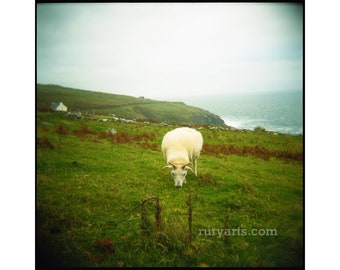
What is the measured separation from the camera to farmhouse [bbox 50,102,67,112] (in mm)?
5910

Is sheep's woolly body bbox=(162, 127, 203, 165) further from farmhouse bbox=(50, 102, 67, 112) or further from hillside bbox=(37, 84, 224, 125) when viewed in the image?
farmhouse bbox=(50, 102, 67, 112)

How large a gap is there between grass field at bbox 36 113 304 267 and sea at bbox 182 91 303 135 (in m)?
0.37

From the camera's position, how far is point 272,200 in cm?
632

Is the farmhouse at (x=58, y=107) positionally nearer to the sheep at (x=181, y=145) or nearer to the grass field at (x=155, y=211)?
the grass field at (x=155, y=211)

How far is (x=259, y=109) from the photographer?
6777 mm

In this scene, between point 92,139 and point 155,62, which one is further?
point 92,139

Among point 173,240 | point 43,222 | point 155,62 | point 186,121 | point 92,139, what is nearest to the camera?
point 173,240

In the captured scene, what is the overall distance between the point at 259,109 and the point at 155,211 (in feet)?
14.0

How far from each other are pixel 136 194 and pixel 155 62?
394cm

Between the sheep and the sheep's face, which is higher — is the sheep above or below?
above

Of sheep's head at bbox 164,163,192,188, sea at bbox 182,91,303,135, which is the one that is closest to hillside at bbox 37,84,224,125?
sea at bbox 182,91,303,135

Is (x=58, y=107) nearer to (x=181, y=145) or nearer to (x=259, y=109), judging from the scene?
(x=181, y=145)

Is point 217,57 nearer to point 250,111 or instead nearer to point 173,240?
point 250,111

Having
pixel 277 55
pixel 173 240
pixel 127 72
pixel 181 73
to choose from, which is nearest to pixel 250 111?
pixel 277 55
